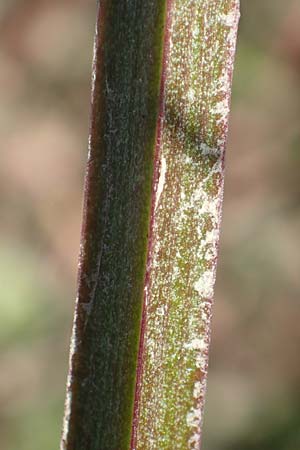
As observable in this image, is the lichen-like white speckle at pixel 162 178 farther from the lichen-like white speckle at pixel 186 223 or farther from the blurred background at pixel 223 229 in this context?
the blurred background at pixel 223 229

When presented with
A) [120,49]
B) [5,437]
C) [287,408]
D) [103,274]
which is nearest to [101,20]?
[120,49]

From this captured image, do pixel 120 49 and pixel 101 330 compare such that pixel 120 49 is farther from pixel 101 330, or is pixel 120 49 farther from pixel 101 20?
pixel 101 330

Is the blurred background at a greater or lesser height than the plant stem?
greater

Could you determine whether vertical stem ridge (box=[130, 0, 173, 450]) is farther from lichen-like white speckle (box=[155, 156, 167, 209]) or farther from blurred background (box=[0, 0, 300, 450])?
blurred background (box=[0, 0, 300, 450])

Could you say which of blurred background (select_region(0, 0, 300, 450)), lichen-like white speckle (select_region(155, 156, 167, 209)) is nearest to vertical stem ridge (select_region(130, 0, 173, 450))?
lichen-like white speckle (select_region(155, 156, 167, 209))

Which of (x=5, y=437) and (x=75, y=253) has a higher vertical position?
(x=75, y=253)

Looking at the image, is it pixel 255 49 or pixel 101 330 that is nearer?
pixel 101 330

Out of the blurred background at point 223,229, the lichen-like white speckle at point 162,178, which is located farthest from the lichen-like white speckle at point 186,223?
the blurred background at point 223,229

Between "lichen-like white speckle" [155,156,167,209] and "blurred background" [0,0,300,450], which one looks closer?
"lichen-like white speckle" [155,156,167,209]
